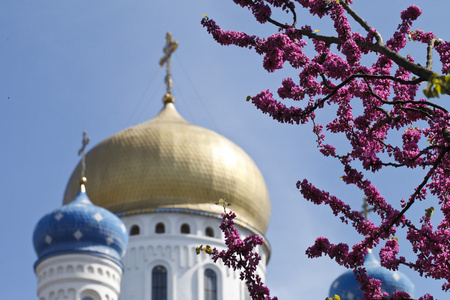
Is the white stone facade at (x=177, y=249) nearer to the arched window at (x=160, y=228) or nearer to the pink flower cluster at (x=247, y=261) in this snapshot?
the arched window at (x=160, y=228)

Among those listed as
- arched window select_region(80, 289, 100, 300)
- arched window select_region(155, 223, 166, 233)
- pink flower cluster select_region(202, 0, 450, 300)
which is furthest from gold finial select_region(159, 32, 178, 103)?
pink flower cluster select_region(202, 0, 450, 300)

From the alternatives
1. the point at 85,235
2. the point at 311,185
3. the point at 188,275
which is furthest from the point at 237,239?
the point at 188,275

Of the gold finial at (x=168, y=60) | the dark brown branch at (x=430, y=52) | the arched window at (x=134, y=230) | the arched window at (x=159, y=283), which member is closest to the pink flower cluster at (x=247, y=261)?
the dark brown branch at (x=430, y=52)

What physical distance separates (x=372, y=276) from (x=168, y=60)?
33.1 ft

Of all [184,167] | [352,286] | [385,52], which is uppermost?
[184,167]

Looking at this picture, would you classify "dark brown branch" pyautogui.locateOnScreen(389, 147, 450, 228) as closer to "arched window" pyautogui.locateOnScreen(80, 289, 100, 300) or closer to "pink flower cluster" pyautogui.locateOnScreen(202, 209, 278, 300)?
"pink flower cluster" pyautogui.locateOnScreen(202, 209, 278, 300)

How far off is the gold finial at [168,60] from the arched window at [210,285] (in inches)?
270

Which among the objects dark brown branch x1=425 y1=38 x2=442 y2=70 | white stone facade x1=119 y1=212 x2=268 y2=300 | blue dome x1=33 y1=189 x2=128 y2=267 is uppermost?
white stone facade x1=119 y1=212 x2=268 y2=300

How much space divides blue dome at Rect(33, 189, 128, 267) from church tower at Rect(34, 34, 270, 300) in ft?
10.7

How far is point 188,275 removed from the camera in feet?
89.0

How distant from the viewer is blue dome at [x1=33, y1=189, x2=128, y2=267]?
23.4 m

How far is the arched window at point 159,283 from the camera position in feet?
87.6

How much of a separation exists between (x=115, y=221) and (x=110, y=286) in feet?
5.12

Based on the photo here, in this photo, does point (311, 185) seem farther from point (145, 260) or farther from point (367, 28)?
point (145, 260)
